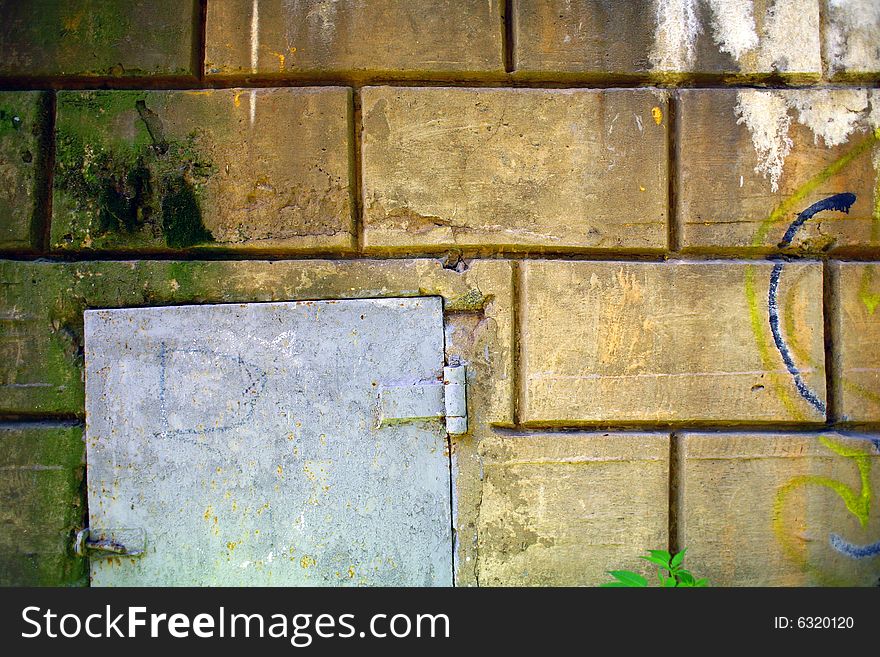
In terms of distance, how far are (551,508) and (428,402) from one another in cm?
70

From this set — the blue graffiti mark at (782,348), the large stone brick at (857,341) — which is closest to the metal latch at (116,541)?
the blue graffiti mark at (782,348)

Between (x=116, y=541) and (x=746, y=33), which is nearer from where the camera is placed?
(x=116, y=541)

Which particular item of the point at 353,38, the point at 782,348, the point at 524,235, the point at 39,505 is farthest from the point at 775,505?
the point at 39,505

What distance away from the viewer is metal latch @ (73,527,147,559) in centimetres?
287

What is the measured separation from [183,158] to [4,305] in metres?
1.00

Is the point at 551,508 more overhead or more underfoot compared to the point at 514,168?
more underfoot

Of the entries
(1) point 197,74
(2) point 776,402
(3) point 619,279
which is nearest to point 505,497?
(3) point 619,279

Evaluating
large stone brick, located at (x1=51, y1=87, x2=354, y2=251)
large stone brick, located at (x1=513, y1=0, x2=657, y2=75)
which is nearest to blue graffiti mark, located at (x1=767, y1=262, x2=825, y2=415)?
large stone brick, located at (x1=513, y1=0, x2=657, y2=75)

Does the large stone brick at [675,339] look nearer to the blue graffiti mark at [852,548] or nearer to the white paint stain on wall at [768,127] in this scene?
the white paint stain on wall at [768,127]

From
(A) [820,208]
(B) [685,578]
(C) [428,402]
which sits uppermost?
(A) [820,208]

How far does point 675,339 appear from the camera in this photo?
297 cm

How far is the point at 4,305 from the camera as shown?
294 cm

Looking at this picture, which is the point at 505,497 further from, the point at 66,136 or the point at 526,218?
the point at 66,136

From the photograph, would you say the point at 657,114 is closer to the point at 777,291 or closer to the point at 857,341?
the point at 777,291
